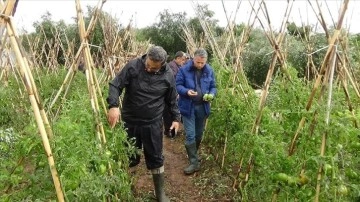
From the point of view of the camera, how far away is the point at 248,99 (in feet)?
15.6

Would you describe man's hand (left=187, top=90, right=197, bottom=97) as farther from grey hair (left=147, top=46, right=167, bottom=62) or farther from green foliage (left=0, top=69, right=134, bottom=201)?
green foliage (left=0, top=69, right=134, bottom=201)

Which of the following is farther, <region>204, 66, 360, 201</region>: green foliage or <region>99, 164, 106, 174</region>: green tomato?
<region>99, 164, 106, 174</region>: green tomato

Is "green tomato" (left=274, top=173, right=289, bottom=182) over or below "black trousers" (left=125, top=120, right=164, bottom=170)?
over

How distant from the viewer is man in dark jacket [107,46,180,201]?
3777 millimetres

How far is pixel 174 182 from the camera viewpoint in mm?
5098

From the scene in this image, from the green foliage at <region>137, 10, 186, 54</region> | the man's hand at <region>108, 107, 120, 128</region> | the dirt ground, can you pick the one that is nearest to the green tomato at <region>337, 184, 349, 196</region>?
the man's hand at <region>108, 107, 120, 128</region>

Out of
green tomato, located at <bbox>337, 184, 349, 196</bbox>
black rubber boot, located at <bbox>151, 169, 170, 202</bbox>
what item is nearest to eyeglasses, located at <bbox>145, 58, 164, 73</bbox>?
black rubber boot, located at <bbox>151, 169, 170, 202</bbox>

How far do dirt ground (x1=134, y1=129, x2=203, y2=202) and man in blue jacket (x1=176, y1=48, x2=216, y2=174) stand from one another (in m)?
0.36

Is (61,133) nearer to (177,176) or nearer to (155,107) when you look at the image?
(155,107)

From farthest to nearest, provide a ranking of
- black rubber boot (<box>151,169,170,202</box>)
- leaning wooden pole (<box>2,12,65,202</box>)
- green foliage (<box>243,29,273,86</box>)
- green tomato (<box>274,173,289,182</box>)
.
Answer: green foliage (<box>243,29,273,86</box>)
black rubber boot (<box>151,169,170,202</box>)
green tomato (<box>274,173,289,182</box>)
leaning wooden pole (<box>2,12,65,202</box>)

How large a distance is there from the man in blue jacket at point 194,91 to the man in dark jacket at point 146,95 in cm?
98

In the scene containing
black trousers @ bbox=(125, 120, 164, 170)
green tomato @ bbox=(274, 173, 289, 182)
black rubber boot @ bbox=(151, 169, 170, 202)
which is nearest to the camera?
green tomato @ bbox=(274, 173, 289, 182)

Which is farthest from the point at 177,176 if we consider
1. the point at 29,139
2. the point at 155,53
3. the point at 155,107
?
the point at 29,139

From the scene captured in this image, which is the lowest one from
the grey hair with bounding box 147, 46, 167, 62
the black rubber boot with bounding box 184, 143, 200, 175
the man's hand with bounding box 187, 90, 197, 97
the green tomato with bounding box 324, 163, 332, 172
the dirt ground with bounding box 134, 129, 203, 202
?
the dirt ground with bounding box 134, 129, 203, 202
